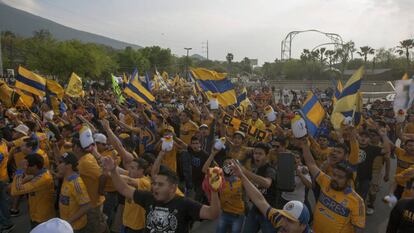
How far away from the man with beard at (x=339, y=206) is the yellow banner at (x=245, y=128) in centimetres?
385

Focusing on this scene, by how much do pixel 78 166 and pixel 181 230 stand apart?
6.47ft

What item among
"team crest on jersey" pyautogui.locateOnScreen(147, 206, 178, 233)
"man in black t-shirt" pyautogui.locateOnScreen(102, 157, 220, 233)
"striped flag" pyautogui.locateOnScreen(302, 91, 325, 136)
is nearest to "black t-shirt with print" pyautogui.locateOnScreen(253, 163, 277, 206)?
"man in black t-shirt" pyautogui.locateOnScreen(102, 157, 220, 233)

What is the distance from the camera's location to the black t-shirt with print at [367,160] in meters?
6.62

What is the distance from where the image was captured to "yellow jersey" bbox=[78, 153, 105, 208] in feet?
15.1

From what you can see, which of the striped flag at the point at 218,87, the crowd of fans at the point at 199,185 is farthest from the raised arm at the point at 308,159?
the striped flag at the point at 218,87

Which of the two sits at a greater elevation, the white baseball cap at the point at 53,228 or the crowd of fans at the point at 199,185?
the white baseball cap at the point at 53,228

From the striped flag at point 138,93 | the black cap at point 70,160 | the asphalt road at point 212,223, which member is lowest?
the asphalt road at point 212,223

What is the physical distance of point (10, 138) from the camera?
8.62 metres

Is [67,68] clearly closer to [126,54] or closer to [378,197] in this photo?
[126,54]

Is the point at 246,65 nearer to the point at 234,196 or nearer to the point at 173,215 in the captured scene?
the point at 234,196

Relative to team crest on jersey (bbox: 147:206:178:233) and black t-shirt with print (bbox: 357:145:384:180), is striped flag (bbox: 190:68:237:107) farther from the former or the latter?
team crest on jersey (bbox: 147:206:178:233)

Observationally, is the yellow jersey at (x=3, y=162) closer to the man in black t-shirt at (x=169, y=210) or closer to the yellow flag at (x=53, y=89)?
the man in black t-shirt at (x=169, y=210)

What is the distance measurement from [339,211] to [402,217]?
0.59 meters

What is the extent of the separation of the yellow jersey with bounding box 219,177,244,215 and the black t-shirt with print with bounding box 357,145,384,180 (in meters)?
2.84
